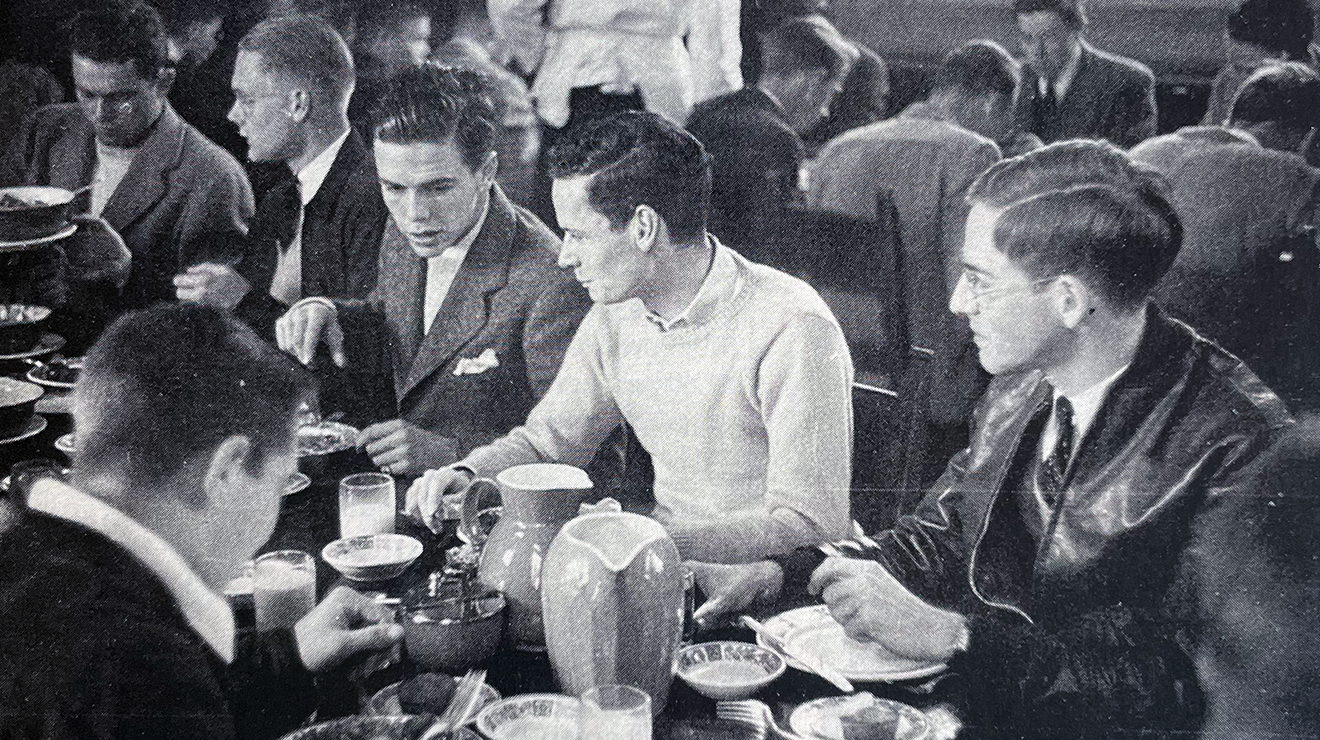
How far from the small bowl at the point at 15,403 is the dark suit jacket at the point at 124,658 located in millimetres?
239

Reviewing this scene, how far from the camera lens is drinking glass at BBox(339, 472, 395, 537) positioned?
155 centimetres

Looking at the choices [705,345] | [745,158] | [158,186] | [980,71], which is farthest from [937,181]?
[158,186]

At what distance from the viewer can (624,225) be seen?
156 cm

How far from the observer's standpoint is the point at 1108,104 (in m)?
1.54

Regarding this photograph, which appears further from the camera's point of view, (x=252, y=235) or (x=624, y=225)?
(x=252, y=235)

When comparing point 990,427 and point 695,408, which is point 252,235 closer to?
point 695,408

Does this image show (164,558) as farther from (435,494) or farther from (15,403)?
(15,403)

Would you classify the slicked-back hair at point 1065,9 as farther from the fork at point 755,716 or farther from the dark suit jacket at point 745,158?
the fork at point 755,716

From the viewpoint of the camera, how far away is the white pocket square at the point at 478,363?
1.67 meters

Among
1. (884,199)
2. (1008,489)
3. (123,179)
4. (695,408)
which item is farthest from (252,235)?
(1008,489)

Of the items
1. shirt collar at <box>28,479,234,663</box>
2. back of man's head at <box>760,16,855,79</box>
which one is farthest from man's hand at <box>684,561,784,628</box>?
back of man's head at <box>760,16,855,79</box>

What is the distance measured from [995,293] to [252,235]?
1.08 m

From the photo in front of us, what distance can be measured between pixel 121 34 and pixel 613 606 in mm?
1135

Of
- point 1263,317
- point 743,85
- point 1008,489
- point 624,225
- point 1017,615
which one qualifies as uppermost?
point 743,85
